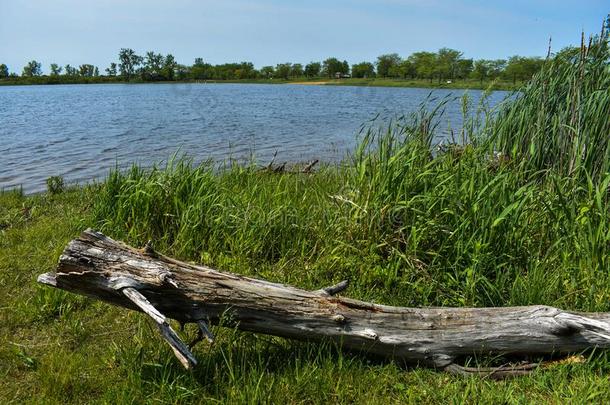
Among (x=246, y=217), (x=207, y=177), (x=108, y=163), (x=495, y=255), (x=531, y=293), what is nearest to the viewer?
(x=531, y=293)

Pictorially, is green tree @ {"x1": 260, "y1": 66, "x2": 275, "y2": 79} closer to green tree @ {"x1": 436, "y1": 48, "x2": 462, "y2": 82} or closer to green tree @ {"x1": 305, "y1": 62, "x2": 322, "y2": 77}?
green tree @ {"x1": 305, "y1": 62, "x2": 322, "y2": 77}

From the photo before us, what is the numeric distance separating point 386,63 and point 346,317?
129381 mm

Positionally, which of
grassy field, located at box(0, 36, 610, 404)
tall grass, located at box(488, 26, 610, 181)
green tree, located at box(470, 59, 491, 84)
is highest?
green tree, located at box(470, 59, 491, 84)

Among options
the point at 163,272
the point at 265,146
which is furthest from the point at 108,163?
the point at 163,272

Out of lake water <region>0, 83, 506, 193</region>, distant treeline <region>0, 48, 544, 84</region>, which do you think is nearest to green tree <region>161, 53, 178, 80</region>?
distant treeline <region>0, 48, 544, 84</region>

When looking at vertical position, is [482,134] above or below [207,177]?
above

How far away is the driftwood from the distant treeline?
9931 centimetres

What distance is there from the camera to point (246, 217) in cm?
452

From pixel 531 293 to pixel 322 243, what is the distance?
1870 mm

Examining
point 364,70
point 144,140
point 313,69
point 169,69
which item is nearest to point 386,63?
point 364,70

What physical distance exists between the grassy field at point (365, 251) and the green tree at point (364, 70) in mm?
126425

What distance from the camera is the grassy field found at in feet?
8.70

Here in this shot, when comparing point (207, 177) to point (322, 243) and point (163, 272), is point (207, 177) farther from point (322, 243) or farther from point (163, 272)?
point (163, 272)

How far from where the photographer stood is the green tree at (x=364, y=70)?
126 metres
